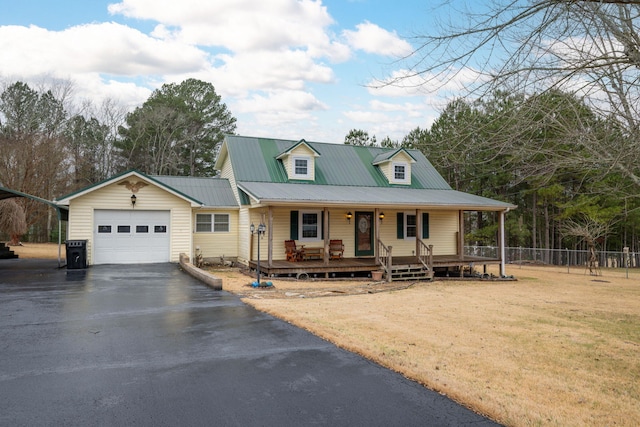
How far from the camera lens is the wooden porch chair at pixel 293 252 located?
16.2 metres

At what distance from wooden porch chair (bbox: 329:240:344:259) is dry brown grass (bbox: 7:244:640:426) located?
237cm

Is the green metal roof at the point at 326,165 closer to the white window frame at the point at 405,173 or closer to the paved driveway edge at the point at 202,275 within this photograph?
the white window frame at the point at 405,173

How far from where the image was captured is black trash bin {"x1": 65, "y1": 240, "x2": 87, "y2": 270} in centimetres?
1414

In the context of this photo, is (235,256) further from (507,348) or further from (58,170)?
(58,170)

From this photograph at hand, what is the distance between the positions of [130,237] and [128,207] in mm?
1160

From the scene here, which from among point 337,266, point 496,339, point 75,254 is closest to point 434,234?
point 337,266

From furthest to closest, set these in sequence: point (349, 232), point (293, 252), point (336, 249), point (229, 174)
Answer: point (229, 174) < point (349, 232) < point (336, 249) < point (293, 252)

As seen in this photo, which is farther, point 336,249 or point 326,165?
point 326,165

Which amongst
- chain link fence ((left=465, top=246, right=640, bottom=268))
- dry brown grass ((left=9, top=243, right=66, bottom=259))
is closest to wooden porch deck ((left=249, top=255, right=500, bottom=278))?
chain link fence ((left=465, top=246, right=640, bottom=268))

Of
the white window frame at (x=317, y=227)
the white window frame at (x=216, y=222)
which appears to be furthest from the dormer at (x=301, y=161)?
the white window frame at (x=216, y=222)

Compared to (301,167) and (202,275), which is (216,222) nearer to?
(301,167)

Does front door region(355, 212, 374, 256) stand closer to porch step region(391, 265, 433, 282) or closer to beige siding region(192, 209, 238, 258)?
porch step region(391, 265, 433, 282)

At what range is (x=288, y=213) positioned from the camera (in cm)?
1694

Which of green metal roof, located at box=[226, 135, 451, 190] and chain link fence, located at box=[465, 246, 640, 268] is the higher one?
green metal roof, located at box=[226, 135, 451, 190]
